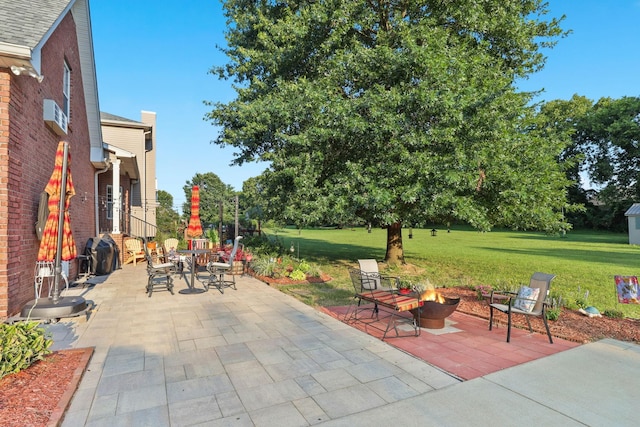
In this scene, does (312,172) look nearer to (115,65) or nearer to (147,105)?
(115,65)

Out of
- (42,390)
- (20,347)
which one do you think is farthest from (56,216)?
(42,390)

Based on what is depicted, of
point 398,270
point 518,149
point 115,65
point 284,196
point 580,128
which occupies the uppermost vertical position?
point 580,128

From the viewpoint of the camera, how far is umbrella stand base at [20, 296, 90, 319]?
5340 mm

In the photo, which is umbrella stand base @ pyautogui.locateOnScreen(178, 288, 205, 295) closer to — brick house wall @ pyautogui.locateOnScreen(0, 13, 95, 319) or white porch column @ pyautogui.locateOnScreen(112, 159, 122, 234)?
brick house wall @ pyautogui.locateOnScreen(0, 13, 95, 319)

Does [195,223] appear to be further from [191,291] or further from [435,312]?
[435,312]

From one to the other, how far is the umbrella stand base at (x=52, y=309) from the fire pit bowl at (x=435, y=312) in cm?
552

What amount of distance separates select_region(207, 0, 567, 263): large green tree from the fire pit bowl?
14.0 ft

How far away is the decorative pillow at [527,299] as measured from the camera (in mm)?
5270

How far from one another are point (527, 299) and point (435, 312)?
1.32 m

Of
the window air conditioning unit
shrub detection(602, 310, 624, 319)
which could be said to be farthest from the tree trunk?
the window air conditioning unit

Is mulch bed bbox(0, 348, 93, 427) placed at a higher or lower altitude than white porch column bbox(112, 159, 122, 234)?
lower

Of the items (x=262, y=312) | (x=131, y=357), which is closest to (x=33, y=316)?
(x=131, y=357)

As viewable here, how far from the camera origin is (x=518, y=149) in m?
10.3

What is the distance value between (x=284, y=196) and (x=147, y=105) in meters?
15.1
